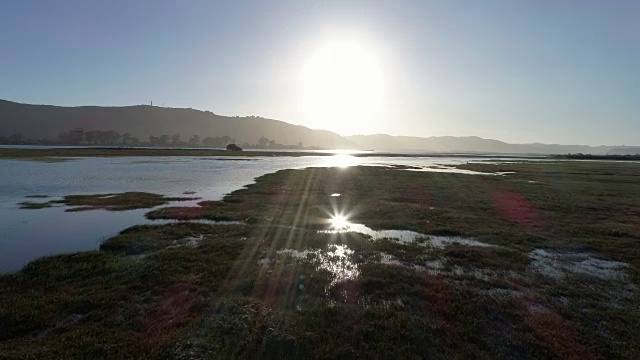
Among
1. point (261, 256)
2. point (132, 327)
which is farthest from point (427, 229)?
point (132, 327)

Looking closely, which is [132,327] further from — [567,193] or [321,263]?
[567,193]

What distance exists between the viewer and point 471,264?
57.4 ft

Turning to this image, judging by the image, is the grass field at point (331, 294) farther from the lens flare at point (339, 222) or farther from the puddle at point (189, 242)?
the lens flare at point (339, 222)

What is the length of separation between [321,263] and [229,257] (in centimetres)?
496

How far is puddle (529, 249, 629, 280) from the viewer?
1636cm

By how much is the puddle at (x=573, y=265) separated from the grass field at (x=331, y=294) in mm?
107

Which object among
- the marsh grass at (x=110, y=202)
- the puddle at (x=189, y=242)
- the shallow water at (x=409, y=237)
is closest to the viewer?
the puddle at (x=189, y=242)

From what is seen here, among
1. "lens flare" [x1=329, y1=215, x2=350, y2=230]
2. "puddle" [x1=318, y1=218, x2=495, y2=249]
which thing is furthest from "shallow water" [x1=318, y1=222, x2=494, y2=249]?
"lens flare" [x1=329, y1=215, x2=350, y2=230]

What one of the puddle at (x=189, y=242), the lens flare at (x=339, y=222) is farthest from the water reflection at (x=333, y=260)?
the puddle at (x=189, y=242)

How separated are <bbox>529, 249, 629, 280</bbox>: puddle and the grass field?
0.35 ft

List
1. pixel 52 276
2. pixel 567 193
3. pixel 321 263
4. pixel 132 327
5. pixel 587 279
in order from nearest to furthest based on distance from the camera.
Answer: pixel 132 327
pixel 52 276
pixel 587 279
pixel 321 263
pixel 567 193

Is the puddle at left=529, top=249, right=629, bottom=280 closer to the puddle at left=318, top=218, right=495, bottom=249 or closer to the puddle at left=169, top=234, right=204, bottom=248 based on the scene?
the puddle at left=318, top=218, right=495, bottom=249

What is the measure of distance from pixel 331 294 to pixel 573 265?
13.8 m

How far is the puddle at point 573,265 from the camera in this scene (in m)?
16.4
